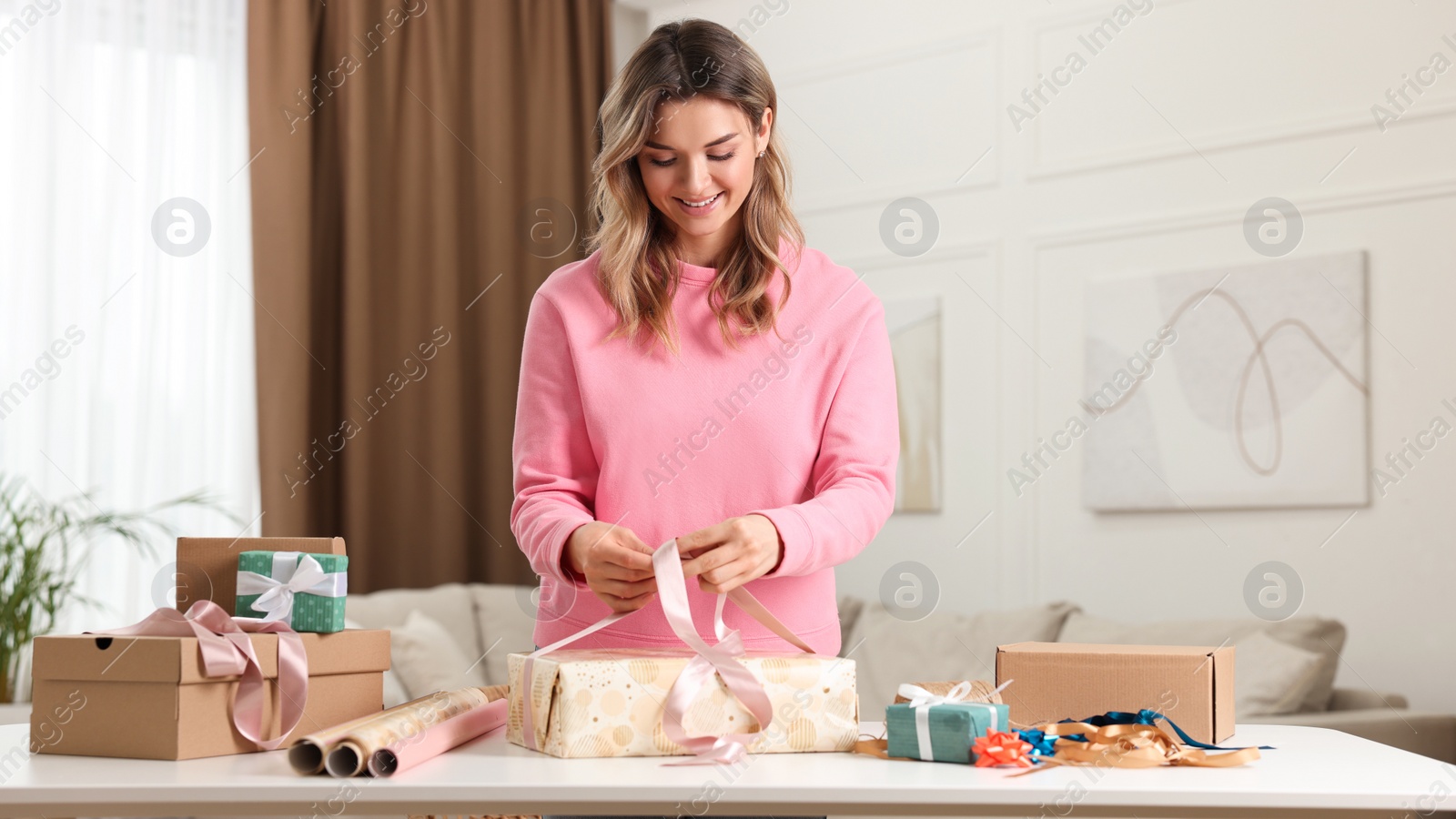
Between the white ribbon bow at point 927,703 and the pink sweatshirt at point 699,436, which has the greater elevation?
the pink sweatshirt at point 699,436

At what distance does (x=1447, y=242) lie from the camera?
9.80 feet

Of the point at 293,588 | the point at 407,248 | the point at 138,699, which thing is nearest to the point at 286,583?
the point at 293,588

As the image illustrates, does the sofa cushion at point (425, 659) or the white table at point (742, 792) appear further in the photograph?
the sofa cushion at point (425, 659)

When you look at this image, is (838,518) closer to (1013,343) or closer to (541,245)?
(1013,343)

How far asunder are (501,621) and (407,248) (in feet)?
4.35

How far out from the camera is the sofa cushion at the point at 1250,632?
278cm

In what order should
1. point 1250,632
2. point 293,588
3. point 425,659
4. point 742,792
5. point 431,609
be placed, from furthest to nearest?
point 431,609 < point 425,659 < point 1250,632 < point 293,588 < point 742,792

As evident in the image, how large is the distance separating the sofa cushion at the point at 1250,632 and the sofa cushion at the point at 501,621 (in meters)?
1.73

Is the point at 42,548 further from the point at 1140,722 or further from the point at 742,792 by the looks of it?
the point at 1140,722

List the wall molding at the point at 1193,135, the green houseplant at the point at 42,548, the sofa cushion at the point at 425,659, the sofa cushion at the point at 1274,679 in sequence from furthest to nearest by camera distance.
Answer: the sofa cushion at the point at 425,659 < the wall molding at the point at 1193,135 < the green houseplant at the point at 42,548 < the sofa cushion at the point at 1274,679

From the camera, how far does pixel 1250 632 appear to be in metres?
2.92

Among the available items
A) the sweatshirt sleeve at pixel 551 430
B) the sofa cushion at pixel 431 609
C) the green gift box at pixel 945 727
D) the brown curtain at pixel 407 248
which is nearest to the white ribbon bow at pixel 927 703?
the green gift box at pixel 945 727

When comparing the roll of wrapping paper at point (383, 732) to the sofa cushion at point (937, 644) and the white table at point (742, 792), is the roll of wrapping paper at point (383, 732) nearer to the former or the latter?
the white table at point (742, 792)

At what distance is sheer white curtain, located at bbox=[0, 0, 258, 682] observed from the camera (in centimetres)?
338
